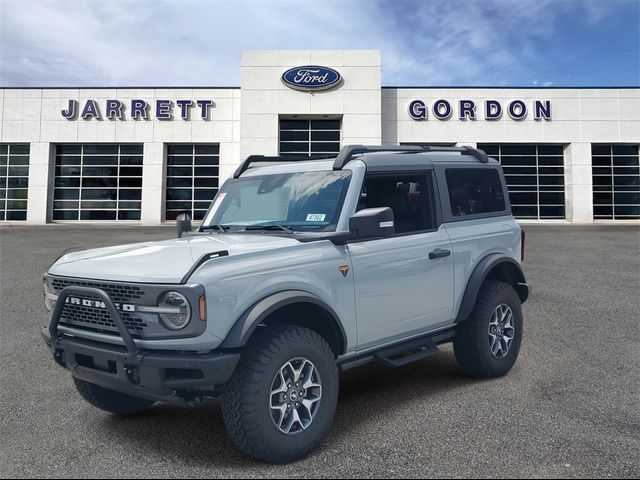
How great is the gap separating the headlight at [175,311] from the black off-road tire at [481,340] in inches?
111

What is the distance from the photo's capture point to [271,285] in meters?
3.14

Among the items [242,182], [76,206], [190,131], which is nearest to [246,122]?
[190,131]

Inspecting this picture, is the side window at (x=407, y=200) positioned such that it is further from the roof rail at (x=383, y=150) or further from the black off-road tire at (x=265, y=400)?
the black off-road tire at (x=265, y=400)

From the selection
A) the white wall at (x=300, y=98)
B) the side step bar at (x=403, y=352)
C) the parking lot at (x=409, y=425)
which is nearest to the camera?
the parking lot at (x=409, y=425)

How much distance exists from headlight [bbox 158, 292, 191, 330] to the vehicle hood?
10 cm

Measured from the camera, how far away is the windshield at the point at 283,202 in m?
3.84

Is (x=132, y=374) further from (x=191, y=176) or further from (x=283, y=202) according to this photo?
(x=191, y=176)

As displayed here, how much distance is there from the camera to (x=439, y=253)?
14.0 ft

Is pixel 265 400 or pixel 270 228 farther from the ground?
pixel 270 228

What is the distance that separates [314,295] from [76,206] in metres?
29.7

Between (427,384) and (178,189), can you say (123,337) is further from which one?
(178,189)

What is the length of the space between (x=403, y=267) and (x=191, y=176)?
87.2 feet

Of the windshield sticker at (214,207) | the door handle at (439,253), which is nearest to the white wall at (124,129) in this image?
the windshield sticker at (214,207)

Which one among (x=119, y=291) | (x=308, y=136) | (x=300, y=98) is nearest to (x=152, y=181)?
(x=308, y=136)
